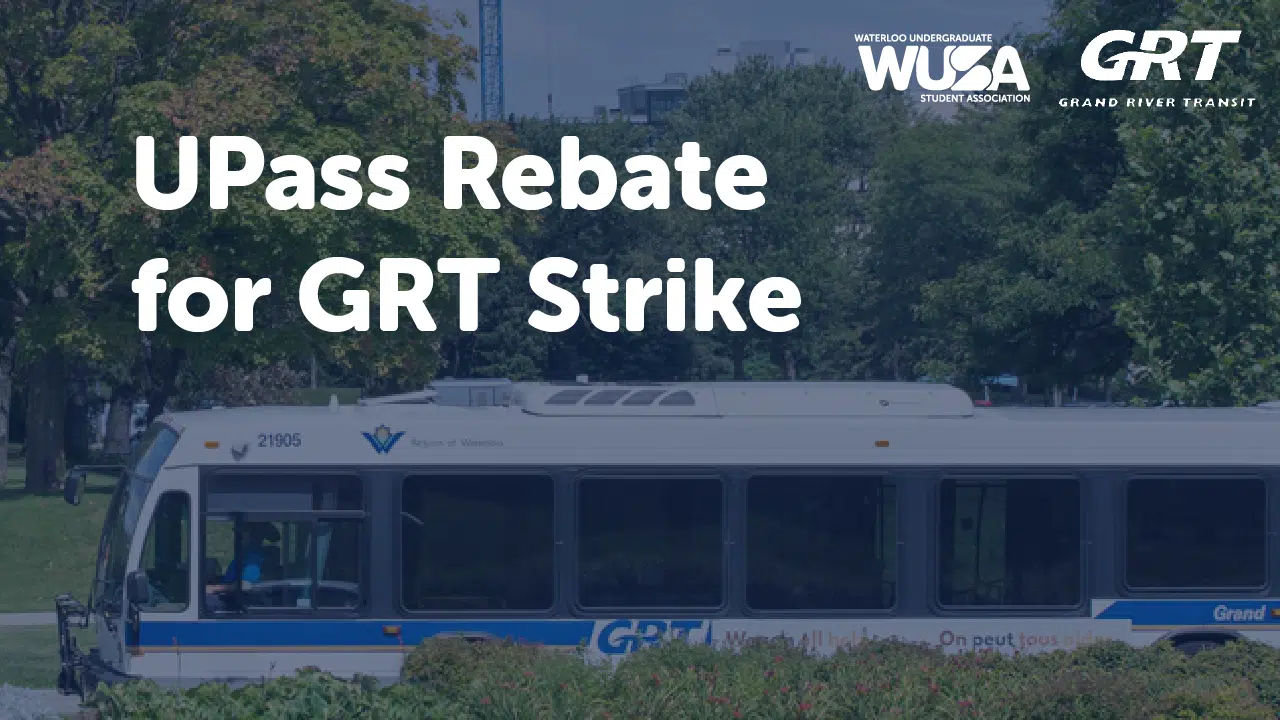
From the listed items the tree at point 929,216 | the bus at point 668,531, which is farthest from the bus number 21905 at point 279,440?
the tree at point 929,216

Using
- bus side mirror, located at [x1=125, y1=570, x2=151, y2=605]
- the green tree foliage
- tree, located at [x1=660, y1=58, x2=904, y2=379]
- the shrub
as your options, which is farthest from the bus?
tree, located at [x1=660, y1=58, x2=904, y2=379]

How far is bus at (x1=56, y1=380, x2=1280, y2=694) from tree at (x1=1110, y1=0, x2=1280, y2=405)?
5140 millimetres

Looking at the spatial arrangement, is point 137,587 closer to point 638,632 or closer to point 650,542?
point 638,632

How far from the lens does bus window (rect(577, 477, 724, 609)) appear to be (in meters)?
13.5

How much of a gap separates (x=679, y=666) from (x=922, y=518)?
11.4ft

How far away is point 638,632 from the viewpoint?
13391 mm

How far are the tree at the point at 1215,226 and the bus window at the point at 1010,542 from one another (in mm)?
5707

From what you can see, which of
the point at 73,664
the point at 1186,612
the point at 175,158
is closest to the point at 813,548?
the point at 1186,612

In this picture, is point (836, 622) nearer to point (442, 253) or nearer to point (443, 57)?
point (442, 253)

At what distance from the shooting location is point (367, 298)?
3391 cm

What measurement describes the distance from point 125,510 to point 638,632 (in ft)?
14.6

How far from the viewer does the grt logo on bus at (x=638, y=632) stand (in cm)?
1335

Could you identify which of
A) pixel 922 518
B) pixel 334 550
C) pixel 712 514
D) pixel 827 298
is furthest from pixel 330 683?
pixel 827 298

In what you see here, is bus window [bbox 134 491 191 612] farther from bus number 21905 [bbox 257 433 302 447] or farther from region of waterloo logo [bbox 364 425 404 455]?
region of waterloo logo [bbox 364 425 404 455]
